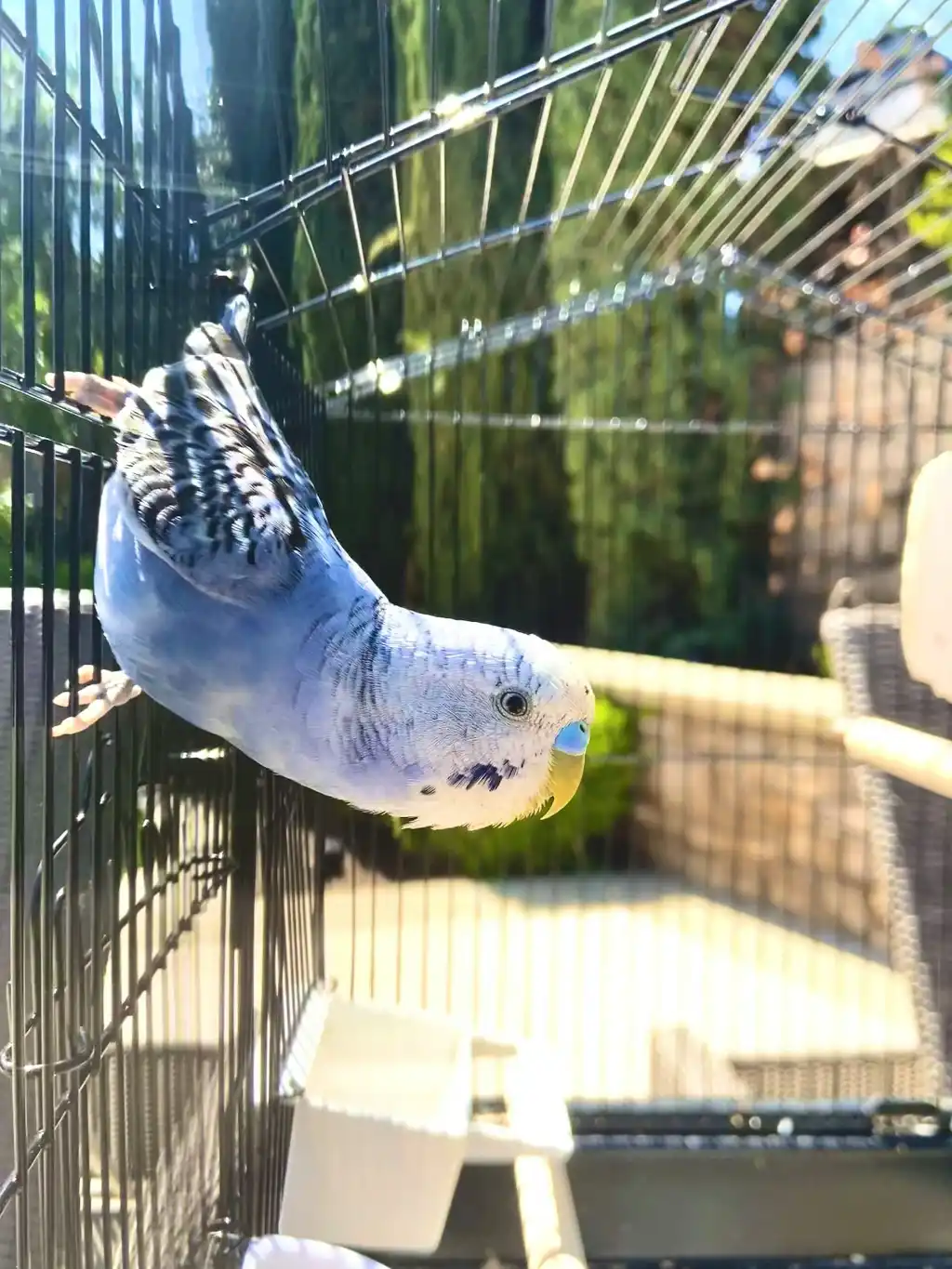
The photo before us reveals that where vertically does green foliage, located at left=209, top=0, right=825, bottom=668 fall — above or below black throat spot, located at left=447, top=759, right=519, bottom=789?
above

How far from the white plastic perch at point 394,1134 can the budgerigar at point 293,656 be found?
51cm

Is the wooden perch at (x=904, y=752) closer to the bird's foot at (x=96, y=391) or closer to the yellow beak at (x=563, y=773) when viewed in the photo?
the yellow beak at (x=563, y=773)

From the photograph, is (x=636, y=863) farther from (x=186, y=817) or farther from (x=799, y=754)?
(x=186, y=817)

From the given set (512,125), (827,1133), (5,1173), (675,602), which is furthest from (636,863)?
(5,1173)

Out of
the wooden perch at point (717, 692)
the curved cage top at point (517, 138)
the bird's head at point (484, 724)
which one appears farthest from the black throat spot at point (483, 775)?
the wooden perch at point (717, 692)

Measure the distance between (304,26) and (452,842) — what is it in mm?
1296

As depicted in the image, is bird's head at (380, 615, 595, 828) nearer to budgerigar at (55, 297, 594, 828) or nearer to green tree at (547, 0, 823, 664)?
budgerigar at (55, 297, 594, 828)

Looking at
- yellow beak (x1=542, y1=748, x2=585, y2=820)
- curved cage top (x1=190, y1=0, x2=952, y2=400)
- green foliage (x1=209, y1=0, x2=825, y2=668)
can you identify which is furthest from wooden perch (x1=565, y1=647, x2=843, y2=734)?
yellow beak (x1=542, y1=748, x2=585, y2=820)

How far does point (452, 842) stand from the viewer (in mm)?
1612

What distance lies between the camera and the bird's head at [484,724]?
39 cm

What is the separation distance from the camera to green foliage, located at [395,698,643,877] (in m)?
1.67

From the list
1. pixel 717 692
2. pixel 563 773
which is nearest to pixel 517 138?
pixel 563 773

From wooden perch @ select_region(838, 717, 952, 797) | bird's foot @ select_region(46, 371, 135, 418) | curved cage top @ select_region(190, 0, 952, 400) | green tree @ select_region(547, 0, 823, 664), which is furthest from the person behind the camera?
green tree @ select_region(547, 0, 823, 664)

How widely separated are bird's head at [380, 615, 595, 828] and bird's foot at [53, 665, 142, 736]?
145 millimetres
